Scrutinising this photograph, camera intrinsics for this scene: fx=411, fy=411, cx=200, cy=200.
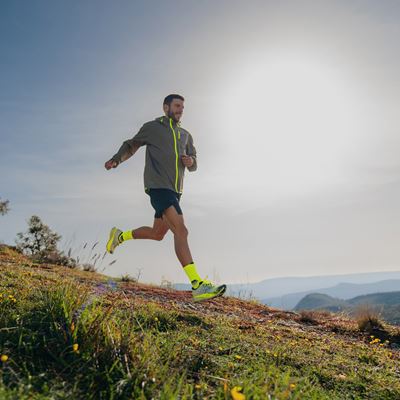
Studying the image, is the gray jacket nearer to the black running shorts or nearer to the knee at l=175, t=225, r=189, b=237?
the black running shorts

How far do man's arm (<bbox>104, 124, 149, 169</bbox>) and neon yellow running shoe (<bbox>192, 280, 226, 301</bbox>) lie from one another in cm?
240

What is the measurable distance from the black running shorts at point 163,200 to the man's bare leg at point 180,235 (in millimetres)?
77

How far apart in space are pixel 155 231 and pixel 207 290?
1465 millimetres

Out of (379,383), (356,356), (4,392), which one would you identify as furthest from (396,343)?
(4,392)

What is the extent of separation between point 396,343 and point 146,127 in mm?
6111

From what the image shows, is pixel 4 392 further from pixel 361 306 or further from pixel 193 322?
pixel 361 306

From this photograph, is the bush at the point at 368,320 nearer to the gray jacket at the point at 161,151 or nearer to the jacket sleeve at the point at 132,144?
the gray jacket at the point at 161,151

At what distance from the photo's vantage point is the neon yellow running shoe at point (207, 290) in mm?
6031

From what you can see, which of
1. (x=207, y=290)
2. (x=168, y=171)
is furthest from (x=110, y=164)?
(x=207, y=290)

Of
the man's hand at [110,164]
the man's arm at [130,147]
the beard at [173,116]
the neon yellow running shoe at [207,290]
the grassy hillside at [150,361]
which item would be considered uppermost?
the beard at [173,116]

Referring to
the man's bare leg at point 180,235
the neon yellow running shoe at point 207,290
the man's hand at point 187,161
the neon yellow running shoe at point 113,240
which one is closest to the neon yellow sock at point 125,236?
the neon yellow running shoe at point 113,240

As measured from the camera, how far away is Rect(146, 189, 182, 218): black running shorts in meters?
6.47

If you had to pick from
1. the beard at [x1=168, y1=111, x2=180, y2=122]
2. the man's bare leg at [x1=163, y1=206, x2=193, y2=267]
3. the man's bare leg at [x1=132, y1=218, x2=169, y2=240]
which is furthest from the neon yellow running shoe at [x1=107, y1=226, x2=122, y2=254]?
the beard at [x1=168, y1=111, x2=180, y2=122]

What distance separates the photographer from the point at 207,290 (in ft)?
20.1
